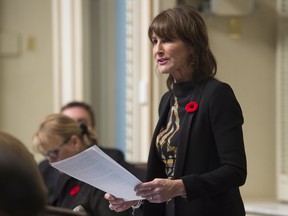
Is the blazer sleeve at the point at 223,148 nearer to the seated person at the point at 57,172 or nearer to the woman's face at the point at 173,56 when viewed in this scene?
the woman's face at the point at 173,56

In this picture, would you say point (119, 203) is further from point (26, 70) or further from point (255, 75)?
point (26, 70)

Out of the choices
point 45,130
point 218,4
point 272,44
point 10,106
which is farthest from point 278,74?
point 10,106

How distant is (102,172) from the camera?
1597mm

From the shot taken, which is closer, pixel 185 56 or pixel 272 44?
pixel 185 56

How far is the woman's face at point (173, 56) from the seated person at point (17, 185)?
972 millimetres

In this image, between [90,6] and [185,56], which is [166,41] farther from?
[90,6]

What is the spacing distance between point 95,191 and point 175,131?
3.27ft

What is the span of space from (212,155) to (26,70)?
14.7 feet

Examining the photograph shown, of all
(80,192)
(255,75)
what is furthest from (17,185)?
(255,75)

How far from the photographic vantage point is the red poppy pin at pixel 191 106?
165cm

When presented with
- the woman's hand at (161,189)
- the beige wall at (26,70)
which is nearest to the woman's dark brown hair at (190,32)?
the woman's hand at (161,189)

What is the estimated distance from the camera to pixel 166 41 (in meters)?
1.70

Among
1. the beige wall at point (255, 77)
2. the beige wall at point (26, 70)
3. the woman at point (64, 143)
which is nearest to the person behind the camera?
the woman at point (64, 143)

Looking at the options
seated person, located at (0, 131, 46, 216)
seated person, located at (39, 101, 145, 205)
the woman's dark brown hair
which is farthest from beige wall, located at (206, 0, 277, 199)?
seated person, located at (0, 131, 46, 216)
